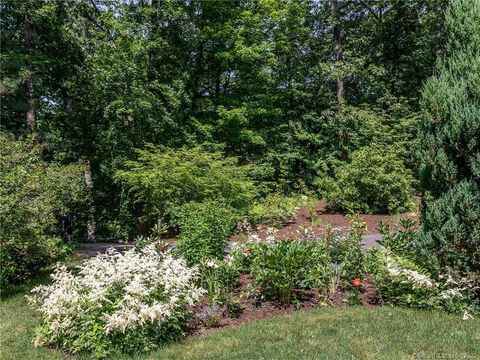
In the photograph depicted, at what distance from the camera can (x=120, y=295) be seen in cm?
407

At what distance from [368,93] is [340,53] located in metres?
2.24

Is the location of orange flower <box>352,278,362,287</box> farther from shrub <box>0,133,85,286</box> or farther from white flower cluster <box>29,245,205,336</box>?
shrub <box>0,133,85,286</box>

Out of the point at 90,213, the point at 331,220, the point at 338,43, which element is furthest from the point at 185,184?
the point at 338,43

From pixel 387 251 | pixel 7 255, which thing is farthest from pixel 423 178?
pixel 7 255

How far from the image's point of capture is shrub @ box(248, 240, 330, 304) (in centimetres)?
485

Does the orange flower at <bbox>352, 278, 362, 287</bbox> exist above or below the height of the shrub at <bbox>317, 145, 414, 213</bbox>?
below

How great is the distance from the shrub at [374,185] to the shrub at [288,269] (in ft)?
20.9

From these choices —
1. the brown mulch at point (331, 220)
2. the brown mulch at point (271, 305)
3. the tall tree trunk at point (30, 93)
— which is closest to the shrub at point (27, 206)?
the brown mulch at point (271, 305)

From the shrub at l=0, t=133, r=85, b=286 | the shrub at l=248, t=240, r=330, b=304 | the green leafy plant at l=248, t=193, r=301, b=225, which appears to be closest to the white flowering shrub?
the shrub at l=248, t=240, r=330, b=304

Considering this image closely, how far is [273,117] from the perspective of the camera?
17.0 meters

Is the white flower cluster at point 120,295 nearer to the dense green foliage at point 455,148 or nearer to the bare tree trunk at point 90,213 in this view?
the dense green foliage at point 455,148

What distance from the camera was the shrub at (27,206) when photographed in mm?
5820

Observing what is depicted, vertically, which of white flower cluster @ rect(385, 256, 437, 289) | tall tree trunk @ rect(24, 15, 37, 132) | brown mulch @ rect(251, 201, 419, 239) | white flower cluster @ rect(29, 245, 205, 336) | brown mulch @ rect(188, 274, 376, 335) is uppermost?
tall tree trunk @ rect(24, 15, 37, 132)

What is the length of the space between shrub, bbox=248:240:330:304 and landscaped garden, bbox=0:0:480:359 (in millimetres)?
22
